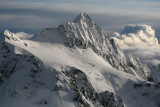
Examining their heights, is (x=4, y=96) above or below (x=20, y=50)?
below

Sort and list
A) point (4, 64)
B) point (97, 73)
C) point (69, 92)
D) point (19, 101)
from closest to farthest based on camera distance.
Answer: point (19, 101) → point (69, 92) → point (4, 64) → point (97, 73)

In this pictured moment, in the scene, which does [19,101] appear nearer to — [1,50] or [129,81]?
[1,50]

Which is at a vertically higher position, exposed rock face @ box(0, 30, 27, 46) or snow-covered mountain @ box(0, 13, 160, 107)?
exposed rock face @ box(0, 30, 27, 46)

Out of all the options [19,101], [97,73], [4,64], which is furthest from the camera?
[97,73]

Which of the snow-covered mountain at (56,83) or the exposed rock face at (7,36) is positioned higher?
the exposed rock face at (7,36)

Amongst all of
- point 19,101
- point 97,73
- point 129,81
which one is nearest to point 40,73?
point 19,101

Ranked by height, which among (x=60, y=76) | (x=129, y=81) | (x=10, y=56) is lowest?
(x=129, y=81)

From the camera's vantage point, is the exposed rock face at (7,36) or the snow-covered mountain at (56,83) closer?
the snow-covered mountain at (56,83)

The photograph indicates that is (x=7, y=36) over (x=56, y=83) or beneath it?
over

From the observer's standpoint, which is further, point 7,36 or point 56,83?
point 7,36

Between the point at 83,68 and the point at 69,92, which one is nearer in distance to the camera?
the point at 69,92

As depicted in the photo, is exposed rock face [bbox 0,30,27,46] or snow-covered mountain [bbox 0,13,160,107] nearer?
snow-covered mountain [bbox 0,13,160,107]
